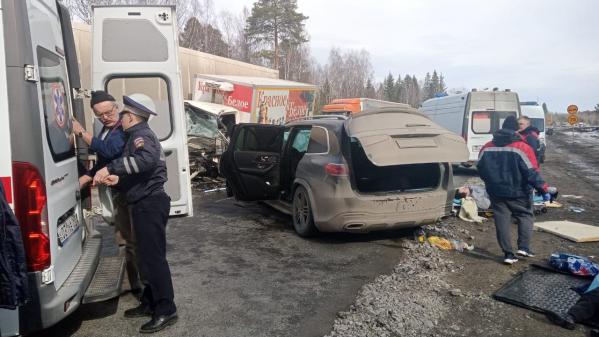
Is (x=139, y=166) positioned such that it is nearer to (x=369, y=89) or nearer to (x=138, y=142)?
(x=138, y=142)

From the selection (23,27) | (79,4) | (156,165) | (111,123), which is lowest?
(156,165)

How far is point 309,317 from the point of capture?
12.6ft

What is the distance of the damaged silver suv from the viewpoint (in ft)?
17.1

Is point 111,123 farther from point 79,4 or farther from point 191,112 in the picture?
point 79,4

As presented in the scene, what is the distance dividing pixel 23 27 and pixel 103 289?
1.87 metres

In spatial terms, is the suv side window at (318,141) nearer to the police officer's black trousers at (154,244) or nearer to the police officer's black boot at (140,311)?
the police officer's black trousers at (154,244)

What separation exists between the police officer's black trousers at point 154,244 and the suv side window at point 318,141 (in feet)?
9.12

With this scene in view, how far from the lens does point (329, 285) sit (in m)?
4.56

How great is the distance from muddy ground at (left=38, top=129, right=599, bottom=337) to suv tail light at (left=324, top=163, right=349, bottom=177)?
0.99 m

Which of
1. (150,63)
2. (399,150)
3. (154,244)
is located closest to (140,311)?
(154,244)

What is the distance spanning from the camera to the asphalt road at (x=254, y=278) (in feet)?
12.1

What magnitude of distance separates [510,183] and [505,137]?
1.84 feet

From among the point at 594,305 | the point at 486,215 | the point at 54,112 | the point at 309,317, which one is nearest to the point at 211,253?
the point at 309,317

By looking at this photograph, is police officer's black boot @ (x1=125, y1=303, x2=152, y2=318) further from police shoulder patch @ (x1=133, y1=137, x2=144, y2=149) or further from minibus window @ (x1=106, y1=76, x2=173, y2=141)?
minibus window @ (x1=106, y1=76, x2=173, y2=141)
